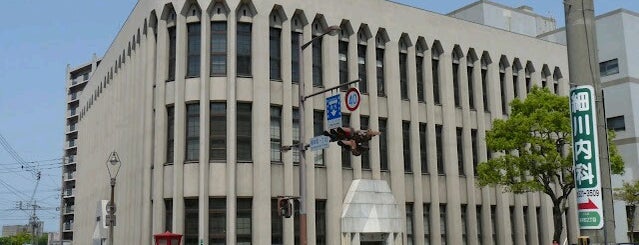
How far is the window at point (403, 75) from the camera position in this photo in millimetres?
38531

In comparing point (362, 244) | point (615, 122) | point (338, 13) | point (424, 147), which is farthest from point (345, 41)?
point (615, 122)

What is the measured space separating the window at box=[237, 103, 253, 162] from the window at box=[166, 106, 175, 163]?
317 cm

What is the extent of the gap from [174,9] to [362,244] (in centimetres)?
1466

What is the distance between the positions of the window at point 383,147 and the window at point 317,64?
4.26 m

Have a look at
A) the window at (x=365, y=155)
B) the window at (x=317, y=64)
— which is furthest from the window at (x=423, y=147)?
the window at (x=317, y=64)

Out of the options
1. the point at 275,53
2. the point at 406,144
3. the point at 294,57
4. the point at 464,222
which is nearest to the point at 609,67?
the point at 464,222

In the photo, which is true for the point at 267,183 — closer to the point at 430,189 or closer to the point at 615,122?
the point at 430,189

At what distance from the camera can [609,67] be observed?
5609 cm

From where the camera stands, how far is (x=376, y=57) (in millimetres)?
37500

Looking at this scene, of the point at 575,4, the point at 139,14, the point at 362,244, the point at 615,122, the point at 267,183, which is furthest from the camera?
the point at 615,122

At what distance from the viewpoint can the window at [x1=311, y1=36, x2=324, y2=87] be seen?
34931mm

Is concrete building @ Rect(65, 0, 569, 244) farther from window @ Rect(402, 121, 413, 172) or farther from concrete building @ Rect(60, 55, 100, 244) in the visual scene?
concrete building @ Rect(60, 55, 100, 244)

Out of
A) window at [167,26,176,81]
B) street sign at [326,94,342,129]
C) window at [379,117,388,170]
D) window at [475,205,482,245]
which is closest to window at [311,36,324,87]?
window at [379,117,388,170]

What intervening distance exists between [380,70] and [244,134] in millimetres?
9565
